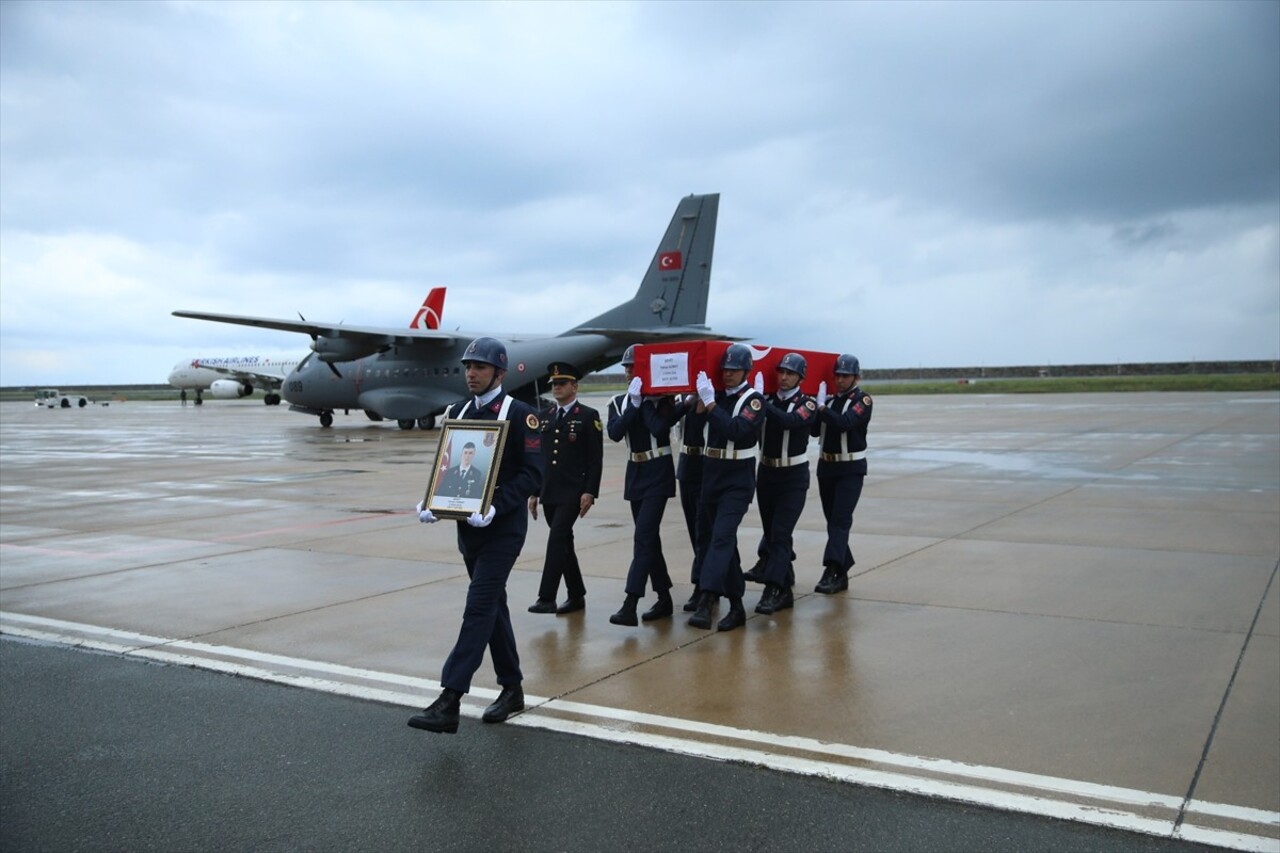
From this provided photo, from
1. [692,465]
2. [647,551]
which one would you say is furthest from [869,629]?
[692,465]

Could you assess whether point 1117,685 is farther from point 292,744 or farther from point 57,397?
point 57,397

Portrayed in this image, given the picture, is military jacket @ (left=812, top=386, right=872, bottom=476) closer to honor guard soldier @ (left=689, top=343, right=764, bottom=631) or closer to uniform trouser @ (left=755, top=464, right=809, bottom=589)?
uniform trouser @ (left=755, top=464, right=809, bottom=589)

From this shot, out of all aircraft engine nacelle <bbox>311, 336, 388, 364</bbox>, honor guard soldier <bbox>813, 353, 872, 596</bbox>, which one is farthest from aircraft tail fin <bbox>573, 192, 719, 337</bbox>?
honor guard soldier <bbox>813, 353, 872, 596</bbox>

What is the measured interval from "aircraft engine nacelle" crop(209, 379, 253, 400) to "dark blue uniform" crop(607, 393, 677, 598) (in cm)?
6479

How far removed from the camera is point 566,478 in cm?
771

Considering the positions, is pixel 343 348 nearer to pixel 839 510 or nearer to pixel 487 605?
pixel 839 510

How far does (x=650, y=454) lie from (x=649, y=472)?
0.45 ft

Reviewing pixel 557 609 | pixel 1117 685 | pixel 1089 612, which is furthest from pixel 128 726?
pixel 1089 612

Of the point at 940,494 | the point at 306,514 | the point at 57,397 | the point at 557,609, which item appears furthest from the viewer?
the point at 57,397

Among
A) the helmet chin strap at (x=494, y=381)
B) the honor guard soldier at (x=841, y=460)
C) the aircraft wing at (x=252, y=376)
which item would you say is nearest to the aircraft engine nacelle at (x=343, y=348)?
the honor guard soldier at (x=841, y=460)

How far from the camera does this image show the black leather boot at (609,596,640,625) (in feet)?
23.9

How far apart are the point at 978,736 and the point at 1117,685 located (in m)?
1.27

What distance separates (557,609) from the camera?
304 inches

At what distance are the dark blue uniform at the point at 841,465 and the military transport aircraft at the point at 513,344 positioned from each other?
804 inches
